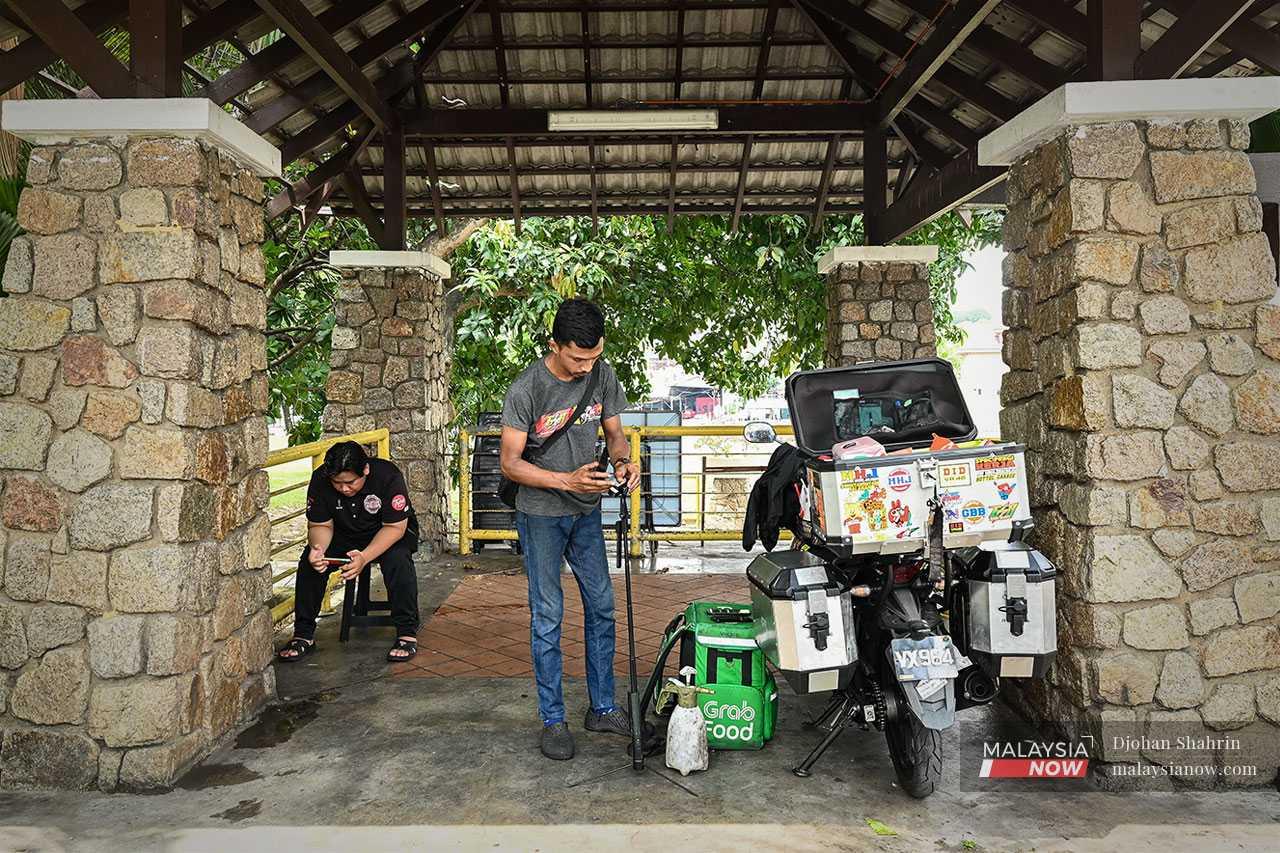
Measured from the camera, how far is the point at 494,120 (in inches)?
276

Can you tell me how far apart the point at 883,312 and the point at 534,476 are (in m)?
5.14

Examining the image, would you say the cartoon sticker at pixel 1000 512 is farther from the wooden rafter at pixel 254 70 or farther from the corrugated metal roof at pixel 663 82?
the wooden rafter at pixel 254 70

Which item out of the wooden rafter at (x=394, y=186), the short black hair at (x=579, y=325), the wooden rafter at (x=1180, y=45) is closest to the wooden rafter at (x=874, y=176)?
the wooden rafter at (x=1180, y=45)

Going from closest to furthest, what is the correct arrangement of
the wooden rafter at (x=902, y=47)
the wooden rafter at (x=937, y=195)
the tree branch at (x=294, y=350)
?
the wooden rafter at (x=937, y=195), the wooden rafter at (x=902, y=47), the tree branch at (x=294, y=350)

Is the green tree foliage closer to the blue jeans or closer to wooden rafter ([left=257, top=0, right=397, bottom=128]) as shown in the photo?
wooden rafter ([left=257, top=0, right=397, bottom=128])

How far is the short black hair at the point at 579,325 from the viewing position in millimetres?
3508

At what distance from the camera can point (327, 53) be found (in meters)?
5.22

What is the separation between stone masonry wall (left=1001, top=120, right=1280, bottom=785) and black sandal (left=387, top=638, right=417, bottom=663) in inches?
128

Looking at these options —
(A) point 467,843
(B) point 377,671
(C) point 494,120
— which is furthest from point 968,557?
(C) point 494,120

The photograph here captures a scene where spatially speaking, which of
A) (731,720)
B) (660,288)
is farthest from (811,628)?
(660,288)

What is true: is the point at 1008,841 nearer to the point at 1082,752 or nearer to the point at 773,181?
the point at 1082,752

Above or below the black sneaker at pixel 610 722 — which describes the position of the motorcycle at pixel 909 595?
above

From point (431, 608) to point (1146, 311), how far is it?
452cm

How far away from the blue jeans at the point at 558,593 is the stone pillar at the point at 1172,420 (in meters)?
1.84
